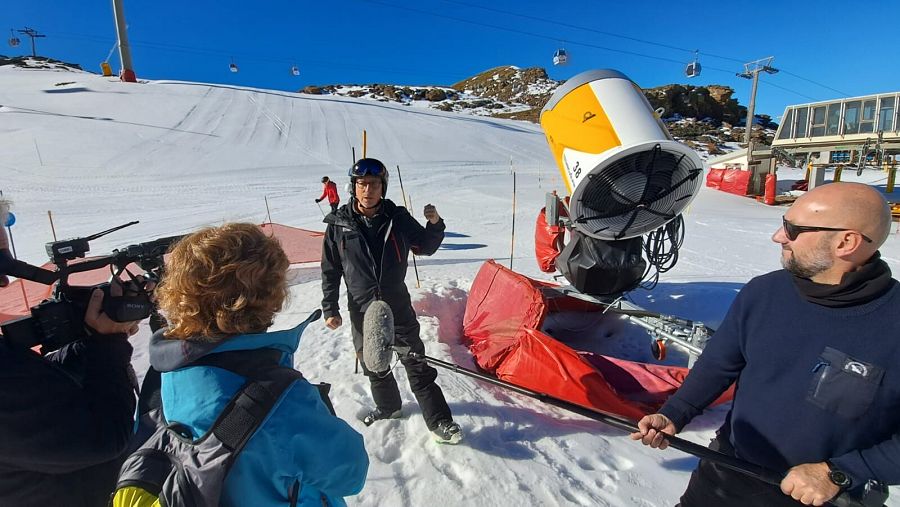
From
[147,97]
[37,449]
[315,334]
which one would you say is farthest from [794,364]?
[147,97]

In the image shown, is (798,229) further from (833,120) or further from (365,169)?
(833,120)

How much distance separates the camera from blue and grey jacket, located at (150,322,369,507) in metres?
1.15

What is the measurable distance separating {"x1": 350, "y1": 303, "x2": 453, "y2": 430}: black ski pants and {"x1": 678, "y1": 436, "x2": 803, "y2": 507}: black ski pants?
4.53 feet

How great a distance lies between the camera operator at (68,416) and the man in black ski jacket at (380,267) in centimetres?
134

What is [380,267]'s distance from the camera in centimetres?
276

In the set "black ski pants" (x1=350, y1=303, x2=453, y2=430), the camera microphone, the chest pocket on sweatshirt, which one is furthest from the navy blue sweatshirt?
the camera microphone

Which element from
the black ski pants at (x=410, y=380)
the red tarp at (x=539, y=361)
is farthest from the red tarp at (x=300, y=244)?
the black ski pants at (x=410, y=380)

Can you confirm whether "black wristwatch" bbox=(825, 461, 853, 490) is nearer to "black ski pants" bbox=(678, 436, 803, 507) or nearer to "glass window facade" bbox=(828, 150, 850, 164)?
"black ski pants" bbox=(678, 436, 803, 507)

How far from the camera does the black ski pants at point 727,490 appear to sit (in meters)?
1.62

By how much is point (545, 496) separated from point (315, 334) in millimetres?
2707

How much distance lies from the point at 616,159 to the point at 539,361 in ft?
4.96

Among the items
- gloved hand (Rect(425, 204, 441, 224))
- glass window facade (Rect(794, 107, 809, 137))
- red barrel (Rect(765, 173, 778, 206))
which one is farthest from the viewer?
glass window facade (Rect(794, 107, 809, 137))

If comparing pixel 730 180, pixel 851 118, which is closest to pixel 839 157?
pixel 851 118

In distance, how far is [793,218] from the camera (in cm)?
157
